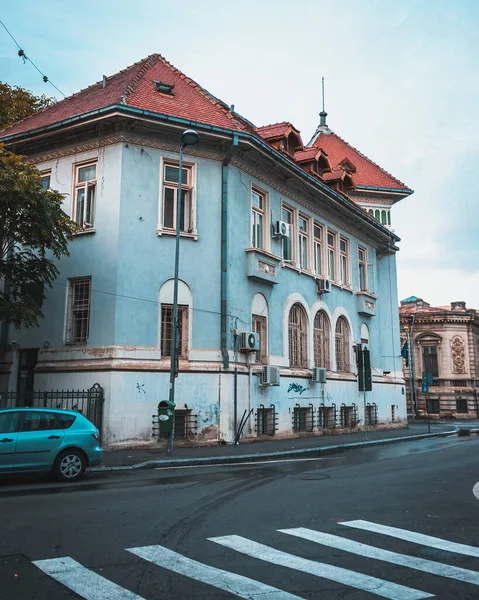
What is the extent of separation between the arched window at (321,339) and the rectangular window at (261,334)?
446 centimetres

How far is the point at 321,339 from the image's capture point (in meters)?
27.3

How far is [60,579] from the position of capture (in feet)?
17.8

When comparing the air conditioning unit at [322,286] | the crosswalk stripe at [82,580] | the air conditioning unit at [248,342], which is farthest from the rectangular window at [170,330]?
the crosswalk stripe at [82,580]

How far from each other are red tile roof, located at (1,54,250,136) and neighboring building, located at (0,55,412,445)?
8 centimetres

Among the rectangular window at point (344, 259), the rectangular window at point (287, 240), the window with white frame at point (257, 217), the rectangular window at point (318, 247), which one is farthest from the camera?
the rectangular window at point (344, 259)

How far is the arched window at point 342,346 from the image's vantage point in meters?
29.0

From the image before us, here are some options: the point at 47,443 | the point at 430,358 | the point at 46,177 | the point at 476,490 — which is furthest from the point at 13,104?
the point at 430,358

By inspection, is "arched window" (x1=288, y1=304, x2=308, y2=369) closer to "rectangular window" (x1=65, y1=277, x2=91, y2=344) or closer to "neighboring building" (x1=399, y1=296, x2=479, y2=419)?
"rectangular window" (x1=65, y1=277, x2=91, y2=344)

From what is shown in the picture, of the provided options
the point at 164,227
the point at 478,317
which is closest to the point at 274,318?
the point at 164,227

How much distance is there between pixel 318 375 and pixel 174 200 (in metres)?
9.78

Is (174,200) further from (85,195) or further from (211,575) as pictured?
(211,575)

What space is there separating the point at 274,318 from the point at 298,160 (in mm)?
9158

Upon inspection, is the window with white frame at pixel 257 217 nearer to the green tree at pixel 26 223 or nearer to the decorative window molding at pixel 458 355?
the green tree at pixel 26 223

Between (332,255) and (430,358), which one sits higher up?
(332,255)
